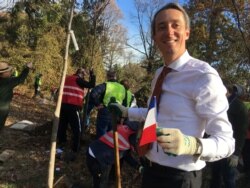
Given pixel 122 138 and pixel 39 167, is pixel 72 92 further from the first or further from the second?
pixel 122 138

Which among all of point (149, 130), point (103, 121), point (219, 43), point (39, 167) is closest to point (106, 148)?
point (39, 167)

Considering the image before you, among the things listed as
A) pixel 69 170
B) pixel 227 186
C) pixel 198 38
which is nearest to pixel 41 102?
pixel 198 38

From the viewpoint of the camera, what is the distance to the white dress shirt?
60.8 inches

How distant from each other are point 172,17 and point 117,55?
3262 centimetres

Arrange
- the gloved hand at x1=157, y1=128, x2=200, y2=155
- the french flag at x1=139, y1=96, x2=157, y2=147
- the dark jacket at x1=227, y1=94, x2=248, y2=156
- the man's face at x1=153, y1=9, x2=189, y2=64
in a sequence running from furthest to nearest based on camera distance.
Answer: the dark jacket at x1=227, y1=94, x2=248, y2=156 < the man's face at x1=153, y1=9, x2=189, y2=64 < the french flag at x1=139, y1=96, x2=157, y2=147 < the gloved hand at x1=157, y1=128, x2=200, y2=155

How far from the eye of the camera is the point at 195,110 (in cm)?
168

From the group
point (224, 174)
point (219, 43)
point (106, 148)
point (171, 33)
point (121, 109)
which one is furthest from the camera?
point (219, 43)

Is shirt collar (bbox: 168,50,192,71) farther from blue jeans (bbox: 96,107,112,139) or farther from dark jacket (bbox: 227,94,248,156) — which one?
blue jeans (bbox: 96,107,112,139)

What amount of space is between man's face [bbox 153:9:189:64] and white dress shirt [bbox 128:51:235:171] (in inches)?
1.8

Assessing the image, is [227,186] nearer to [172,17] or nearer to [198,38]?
Answer: [172,17]

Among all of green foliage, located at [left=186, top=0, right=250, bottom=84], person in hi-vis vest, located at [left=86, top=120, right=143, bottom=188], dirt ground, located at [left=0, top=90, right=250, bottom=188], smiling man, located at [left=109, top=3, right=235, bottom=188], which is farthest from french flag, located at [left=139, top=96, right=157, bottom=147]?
green foliage, located at [left=186, top=0, right=250, bottom=84]

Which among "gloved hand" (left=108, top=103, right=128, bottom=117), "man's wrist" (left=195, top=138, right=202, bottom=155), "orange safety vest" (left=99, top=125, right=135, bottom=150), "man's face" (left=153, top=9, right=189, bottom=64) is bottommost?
"orange safety vest" (left=99, top=125, right=135, bottom=150)

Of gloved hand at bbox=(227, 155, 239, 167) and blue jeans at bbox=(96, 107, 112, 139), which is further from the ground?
blue jeans at bbox=(96, 107, 112, 139)

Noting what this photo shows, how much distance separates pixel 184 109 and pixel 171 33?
37 cm
